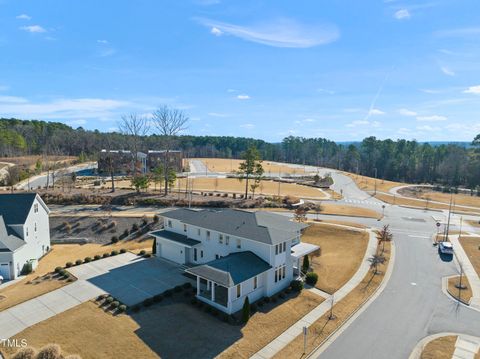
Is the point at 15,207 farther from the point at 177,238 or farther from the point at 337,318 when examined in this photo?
the point at 337,318

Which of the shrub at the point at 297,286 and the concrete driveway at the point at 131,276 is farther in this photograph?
the shrub at the point at 297,286

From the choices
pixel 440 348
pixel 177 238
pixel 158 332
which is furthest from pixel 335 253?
pixel 158 332

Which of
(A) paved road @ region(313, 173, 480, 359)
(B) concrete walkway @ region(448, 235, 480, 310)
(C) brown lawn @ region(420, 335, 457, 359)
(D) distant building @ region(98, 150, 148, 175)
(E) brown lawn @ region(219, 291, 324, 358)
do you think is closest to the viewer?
(C) brown lawn @ region(420, 335, 457, 359)

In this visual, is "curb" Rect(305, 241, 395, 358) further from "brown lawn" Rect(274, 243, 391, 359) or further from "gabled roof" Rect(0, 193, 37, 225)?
"gabled roof" Rect(0, 193, 37, 225)

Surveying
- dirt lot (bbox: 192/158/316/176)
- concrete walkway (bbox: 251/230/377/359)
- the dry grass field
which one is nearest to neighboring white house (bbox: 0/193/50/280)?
concrete walkway (bbox: 251/230/377/359)

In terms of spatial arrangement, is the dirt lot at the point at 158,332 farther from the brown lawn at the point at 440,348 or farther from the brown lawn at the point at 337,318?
the brown lawn at the point at 440,348

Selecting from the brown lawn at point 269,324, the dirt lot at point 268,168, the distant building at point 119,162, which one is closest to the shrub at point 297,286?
the brown lawn at point 269,324

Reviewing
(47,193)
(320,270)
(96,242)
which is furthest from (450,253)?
(47,193)
